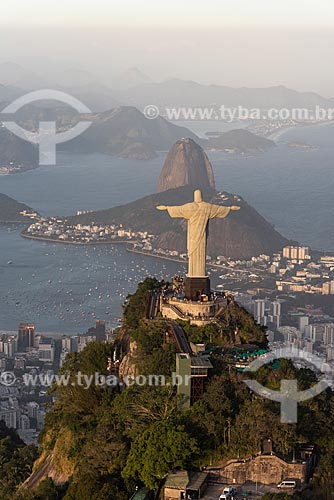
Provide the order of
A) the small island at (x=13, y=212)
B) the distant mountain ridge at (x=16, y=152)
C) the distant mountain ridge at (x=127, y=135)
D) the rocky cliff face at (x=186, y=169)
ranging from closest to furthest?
the rocky cliff face at (x=186, y=169) → the small island at (x=13, y=212) → the distant mountain ridge at (x=16, y=152) → the distant mountain ridge at (x=127, y=135)

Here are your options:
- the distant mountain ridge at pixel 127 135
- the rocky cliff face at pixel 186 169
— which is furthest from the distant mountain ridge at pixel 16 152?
the rocky cliff face at pixel 186 169

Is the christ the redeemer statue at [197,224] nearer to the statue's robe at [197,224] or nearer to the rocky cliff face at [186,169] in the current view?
the statue's robe at [197,224]

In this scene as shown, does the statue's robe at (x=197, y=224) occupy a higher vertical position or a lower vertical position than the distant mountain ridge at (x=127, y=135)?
lower

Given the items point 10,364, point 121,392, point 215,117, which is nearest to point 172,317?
point 121,392

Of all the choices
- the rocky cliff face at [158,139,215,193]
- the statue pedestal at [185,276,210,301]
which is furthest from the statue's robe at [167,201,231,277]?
the rocky cliff face at [158,139,215,193]

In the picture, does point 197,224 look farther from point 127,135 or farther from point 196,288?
point 127,135

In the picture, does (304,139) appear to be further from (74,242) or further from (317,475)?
(317,475)

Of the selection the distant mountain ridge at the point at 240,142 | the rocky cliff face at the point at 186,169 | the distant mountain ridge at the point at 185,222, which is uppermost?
the distant mountain ridge at the point at 240,142

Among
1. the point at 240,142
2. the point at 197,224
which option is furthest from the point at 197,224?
the point at 240,142
